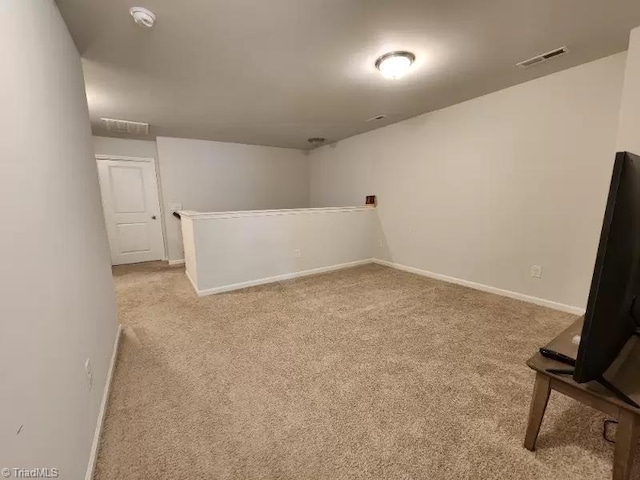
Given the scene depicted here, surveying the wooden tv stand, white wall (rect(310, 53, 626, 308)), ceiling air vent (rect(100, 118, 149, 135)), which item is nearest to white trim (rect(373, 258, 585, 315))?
white wall (rect(310, 53, 626, 308))

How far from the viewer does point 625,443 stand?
3.22 ft

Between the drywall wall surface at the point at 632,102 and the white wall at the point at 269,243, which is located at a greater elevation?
the drywall wall surface at the point at 632,102

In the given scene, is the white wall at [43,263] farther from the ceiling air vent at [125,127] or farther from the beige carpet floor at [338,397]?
the ceiling air vent at [125,127]

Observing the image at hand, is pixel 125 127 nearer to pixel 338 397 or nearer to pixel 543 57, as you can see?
pixel 338 397

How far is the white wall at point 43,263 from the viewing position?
0.77 metres

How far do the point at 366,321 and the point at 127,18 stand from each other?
2853 millimetres

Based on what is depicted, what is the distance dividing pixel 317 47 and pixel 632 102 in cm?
232

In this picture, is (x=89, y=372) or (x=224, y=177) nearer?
(x=89, y=372)

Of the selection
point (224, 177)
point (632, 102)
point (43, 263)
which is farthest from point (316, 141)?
point (43, 263)

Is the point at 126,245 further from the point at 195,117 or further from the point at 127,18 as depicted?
the point at 127,18

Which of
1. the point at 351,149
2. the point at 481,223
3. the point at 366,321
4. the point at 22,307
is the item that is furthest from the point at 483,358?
the point at 351,149

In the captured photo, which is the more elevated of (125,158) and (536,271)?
(125,158)

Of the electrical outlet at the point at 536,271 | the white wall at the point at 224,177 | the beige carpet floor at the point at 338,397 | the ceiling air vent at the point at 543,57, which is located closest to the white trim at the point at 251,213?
the beige carpet floor at the point at 338,397

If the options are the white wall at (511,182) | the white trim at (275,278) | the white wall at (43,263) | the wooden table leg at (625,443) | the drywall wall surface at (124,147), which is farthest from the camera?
the drywall wall surface at (124,147)
